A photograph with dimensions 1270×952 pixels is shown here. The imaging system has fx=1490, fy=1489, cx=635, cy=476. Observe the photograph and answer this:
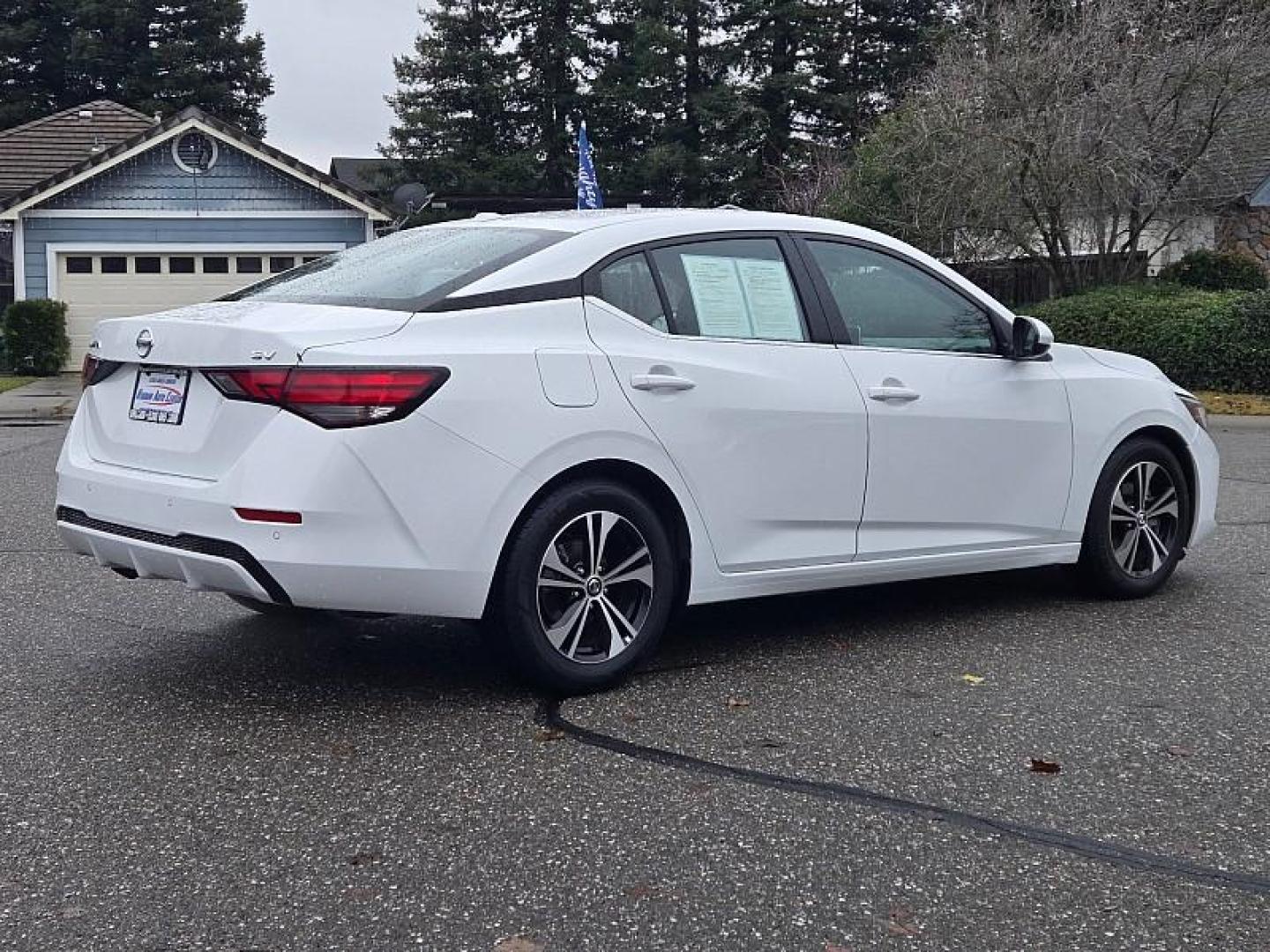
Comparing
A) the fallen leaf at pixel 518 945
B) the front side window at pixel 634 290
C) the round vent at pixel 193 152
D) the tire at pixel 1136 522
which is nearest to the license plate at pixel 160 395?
the front side window at pixel 634 290

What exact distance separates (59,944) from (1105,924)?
2212mm

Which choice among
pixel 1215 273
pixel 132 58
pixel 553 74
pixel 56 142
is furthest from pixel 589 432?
pixel 132 58

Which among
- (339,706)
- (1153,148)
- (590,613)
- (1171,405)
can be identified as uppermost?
(1153,148)

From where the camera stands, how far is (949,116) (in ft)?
74.9

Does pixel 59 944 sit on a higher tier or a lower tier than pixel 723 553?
lower

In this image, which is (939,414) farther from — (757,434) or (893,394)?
(757,434)

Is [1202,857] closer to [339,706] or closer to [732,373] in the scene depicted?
[732,373]

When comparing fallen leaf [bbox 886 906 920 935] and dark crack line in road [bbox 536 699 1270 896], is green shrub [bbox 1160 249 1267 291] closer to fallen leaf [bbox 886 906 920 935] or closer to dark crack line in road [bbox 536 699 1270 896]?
dark crack line in road [bbox 536 699 1270 896]

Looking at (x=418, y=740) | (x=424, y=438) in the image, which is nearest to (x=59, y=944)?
(x=418, y=740)

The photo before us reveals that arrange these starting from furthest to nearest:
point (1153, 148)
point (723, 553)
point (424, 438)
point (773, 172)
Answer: point (773, 172), point (1153, 148), point (723, 553), point (424, 438)

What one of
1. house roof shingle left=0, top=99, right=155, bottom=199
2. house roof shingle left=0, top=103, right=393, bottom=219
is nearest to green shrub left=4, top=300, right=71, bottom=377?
house roof shingle left=0, top=103, right=393, bottom=219

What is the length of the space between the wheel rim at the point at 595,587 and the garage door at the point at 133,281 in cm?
2164

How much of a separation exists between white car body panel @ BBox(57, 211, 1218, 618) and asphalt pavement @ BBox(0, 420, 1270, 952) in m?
0.44

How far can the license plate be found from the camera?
4.71 m
